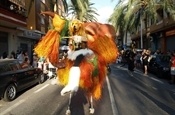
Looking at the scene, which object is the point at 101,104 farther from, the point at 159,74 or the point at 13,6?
the point at 13,6

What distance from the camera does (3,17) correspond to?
75.6 ft

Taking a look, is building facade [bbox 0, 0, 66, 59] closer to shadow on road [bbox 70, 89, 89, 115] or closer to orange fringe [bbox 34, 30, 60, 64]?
shadow on road [bbox 70, 89, 89, 115]

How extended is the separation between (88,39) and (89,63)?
2.22 feet

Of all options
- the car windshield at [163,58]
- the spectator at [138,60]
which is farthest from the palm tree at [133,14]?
the car windshield at [163,58]

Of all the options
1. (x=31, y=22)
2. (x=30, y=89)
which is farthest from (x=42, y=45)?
(x=31, y=22)

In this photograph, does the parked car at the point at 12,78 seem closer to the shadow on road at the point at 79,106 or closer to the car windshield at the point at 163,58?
the shadow on road at the point at 79,106

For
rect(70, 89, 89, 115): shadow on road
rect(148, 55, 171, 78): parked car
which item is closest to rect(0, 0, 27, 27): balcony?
rect(148, 55, 171, 78): parked car

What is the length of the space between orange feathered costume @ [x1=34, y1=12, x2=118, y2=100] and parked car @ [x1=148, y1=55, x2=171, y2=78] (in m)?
12.6

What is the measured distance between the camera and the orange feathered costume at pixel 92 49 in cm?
809

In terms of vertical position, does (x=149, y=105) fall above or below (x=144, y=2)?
below

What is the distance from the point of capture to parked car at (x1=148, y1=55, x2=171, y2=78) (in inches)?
812

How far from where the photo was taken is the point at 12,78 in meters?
12.2

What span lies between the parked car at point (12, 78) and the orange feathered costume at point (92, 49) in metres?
3.71

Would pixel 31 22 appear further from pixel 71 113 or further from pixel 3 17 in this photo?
pixel 71 113
